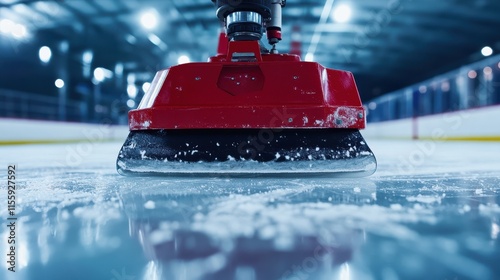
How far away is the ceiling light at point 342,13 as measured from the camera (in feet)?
21.5

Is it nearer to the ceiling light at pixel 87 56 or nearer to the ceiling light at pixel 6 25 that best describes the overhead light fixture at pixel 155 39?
the ceiling light at pixel 87 56

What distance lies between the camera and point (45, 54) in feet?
29.3

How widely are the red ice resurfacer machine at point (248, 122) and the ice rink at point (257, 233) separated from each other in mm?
179

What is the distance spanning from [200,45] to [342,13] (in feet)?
11.2

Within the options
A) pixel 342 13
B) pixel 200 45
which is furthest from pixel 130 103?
pixel 342 13

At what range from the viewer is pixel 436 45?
911 centimetres

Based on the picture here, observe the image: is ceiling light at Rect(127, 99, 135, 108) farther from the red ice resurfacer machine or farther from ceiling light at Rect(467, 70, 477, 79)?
the red ice resurfacer machine

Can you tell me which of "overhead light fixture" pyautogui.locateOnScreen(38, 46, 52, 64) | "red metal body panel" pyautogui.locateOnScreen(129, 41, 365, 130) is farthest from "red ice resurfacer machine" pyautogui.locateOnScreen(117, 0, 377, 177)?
"overhead light fixture" pyautogui.locateOnScreen(38, 46, 52, 64)

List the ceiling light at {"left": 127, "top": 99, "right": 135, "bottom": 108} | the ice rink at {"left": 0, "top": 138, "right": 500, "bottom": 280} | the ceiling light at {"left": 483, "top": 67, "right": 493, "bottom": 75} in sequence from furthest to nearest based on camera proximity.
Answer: the ceiling light at {"left": 127, "top": 99, "right": 135, "bottom": 108} < the ceiling light at {"left": 483, "top": 67, "right": 493, "bottom": 75} < the ice rink at {"left": 0, "top": 138, "right": 500, "bottom": 280}

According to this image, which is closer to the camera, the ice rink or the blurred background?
the ice rink

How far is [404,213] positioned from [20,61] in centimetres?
1067

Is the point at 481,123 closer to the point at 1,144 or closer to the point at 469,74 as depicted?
the point at 469,74

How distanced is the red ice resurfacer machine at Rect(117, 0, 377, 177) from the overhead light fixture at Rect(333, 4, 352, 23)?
5.68 meters

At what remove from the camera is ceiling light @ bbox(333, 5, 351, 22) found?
6.55 m
